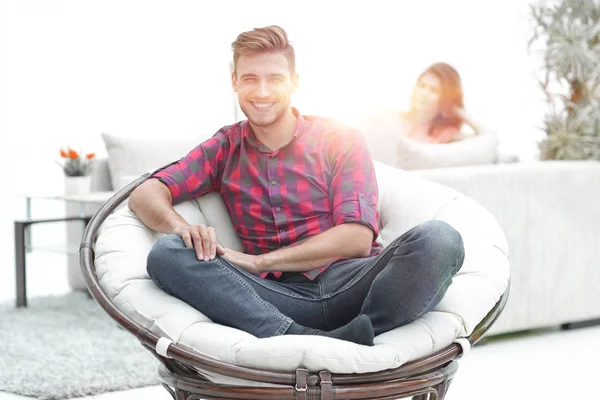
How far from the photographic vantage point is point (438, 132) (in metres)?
4.68

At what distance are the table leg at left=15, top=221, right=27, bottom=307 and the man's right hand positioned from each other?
2766 millimetres

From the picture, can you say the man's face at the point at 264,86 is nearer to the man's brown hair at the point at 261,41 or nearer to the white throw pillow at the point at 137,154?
the man's brown hair at the point at 261,41

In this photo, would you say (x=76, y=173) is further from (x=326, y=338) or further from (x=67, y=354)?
(x=326, y=338)

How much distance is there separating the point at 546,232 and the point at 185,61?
3491 mm

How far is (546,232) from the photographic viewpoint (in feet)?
12.3

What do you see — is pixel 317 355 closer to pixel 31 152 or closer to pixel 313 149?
pixel 313 149

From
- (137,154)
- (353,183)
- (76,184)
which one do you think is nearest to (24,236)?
(76,184)

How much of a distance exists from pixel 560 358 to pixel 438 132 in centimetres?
157

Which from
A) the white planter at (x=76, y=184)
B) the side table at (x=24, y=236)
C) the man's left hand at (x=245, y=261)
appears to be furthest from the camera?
the white planter at (x=76, y=184)

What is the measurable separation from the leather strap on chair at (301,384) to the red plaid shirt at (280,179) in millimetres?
468

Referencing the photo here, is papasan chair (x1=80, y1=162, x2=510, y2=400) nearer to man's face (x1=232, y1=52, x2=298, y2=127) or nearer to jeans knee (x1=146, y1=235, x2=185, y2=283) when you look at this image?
jeans knee (x1=146, y1=235, x2=185, y2=283)

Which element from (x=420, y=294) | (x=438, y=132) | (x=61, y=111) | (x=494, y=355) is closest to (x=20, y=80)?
(x=61, y=111)

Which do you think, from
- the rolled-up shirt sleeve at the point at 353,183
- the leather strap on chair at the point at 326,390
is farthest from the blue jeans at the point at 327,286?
the leather strap on chair at the point at 326,390

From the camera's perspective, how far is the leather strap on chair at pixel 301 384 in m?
1.78
